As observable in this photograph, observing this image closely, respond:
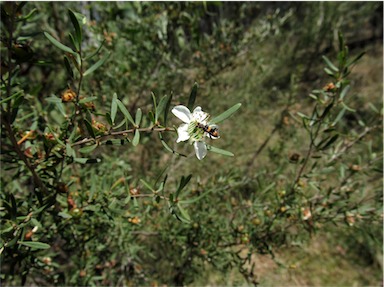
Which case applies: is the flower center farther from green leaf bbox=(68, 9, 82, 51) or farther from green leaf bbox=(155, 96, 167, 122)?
green leaf bbox=(68, 9, 82, 51)

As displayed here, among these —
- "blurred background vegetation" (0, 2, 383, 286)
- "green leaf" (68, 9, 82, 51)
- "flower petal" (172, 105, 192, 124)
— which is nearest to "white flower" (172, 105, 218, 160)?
"flower petal" (172, 105, 192, 124)

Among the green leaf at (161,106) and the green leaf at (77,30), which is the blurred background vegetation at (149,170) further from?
the green leaf at (161,106)

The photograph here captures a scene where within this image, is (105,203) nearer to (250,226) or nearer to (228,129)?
(250,226)

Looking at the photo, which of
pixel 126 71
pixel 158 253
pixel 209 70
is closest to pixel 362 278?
pixel 158 253

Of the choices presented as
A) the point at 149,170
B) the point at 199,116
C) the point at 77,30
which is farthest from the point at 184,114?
the point at 149,170

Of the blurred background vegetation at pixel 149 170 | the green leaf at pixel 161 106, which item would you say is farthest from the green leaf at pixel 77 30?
the green leaf at pixel 161 106

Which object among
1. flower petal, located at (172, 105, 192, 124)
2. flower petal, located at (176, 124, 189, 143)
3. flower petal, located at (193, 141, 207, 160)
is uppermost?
flower petal, located at (172, 105, 192, 124)
